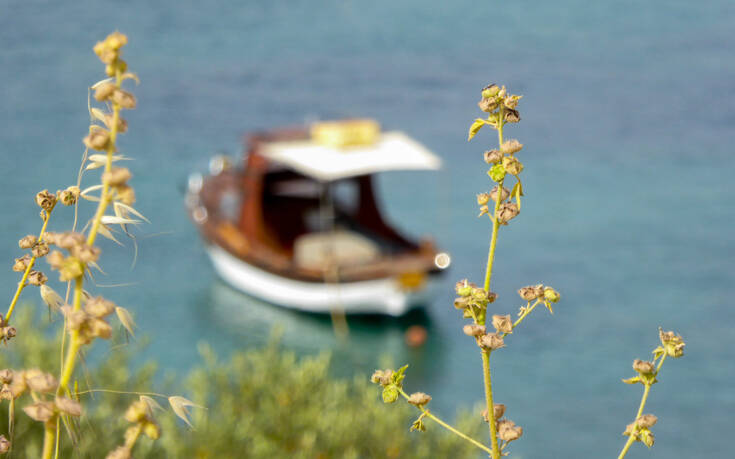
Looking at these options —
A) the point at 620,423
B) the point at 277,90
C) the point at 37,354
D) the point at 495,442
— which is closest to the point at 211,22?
the point at 277,90

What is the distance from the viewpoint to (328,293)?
20453mm

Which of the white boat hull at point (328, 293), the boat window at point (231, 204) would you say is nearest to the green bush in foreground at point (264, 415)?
the white boat hull at point (328, 293)

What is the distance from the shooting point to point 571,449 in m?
→ 16.3

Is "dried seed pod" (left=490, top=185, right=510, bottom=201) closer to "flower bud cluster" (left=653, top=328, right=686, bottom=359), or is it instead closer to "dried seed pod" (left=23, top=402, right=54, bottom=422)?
"flower bud cluster" (left=653, top=328, right=686, bottom=359)

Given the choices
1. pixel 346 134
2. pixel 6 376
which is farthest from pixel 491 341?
pixel 346 134

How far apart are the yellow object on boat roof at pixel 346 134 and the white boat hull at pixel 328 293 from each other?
2.87m

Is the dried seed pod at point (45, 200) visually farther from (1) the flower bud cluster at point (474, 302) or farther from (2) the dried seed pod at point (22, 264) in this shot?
(1) the flower bud cluster at point (474, 302)

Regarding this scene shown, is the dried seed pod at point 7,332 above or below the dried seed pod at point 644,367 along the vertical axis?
below

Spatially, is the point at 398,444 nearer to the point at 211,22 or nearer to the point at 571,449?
the point at 571,449

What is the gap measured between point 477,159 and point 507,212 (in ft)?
91.9

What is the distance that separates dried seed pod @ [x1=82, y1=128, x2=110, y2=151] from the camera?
2.51 feet

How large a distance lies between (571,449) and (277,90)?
67.9ft

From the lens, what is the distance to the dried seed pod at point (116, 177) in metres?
0.75

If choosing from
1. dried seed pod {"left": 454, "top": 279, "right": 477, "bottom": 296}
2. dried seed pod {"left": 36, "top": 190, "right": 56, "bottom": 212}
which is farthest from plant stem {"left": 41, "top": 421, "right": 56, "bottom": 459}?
dried seed pod {"left": 454, "top": 279, "right": 477, "bottom": 296}
